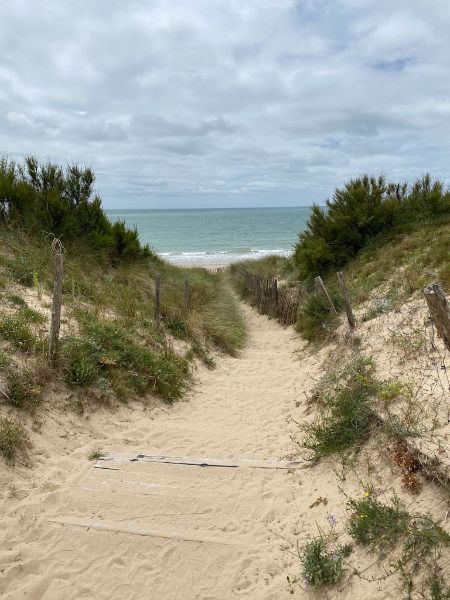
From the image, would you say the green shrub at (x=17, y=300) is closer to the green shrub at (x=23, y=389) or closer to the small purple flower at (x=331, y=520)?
the green shrub at (x=23, y=389)

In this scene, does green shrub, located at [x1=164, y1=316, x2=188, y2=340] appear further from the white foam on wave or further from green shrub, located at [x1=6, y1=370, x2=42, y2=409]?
the white foam on wave

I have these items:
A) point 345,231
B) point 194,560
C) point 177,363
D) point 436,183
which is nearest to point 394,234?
point 345,231

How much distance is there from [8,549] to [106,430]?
2.29m

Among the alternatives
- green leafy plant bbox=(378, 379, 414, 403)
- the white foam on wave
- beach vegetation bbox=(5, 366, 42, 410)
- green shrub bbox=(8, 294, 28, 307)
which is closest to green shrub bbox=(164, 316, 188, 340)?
green shrub bbox=(8, 294, 28, 307)

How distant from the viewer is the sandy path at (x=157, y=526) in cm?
364

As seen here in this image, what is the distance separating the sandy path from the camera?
3645mm

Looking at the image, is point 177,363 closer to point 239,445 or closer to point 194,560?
point 239,445

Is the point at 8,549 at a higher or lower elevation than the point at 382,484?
lower

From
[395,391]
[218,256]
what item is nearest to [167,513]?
[395,391]

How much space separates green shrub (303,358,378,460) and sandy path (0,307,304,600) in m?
0.52

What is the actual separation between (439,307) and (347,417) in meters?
2.23

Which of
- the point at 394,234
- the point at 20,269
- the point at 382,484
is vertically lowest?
the point at 382,484

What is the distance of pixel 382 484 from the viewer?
4020mm

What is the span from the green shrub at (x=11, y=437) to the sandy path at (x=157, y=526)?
47cm
